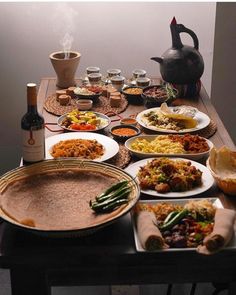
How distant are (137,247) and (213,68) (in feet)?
7.06

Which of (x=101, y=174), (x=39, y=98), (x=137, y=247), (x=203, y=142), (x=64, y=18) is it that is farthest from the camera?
(x=64, y=18)

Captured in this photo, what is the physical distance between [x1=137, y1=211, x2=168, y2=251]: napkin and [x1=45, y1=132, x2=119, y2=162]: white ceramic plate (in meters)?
0.54

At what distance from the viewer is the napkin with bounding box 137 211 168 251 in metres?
1.53

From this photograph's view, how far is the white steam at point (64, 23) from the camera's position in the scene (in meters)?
3.38

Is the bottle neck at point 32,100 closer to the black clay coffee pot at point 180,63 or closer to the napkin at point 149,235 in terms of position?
the napkin at point 149,235

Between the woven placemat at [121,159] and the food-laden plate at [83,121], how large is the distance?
23 cm

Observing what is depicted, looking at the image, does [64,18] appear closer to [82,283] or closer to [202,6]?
[202,6]

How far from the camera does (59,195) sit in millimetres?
1780

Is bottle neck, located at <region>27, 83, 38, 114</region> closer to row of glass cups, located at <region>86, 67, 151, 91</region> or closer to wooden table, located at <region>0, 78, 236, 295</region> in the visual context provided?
wooden table, located at <region>0, 78, 236, 295</region>

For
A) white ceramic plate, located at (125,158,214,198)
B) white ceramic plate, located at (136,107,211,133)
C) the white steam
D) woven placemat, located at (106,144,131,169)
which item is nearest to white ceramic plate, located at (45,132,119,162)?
woven placemat, located at (106,144,131,169)

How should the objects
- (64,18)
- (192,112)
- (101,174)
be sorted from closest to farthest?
(101,174), (192,112), (64,18)

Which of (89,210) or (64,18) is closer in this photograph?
(89,210)

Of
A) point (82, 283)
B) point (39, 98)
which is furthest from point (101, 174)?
point (39, 98)

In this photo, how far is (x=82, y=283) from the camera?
5.66 ft
